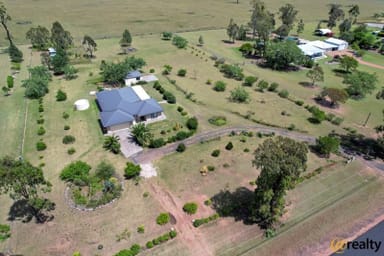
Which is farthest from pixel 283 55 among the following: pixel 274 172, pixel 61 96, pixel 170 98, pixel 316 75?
pixel 61 96

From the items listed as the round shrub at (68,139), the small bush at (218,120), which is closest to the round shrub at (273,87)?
the small bush at (218,120)

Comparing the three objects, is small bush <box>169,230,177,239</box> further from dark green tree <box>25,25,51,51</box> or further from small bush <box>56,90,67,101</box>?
dark green tree <box>25,25,51,51</box>

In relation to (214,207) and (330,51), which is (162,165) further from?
(330,51)

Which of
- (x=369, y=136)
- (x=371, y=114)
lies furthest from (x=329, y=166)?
(x=371, y=114)

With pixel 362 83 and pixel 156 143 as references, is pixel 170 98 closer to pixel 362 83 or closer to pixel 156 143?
pixel 156 143

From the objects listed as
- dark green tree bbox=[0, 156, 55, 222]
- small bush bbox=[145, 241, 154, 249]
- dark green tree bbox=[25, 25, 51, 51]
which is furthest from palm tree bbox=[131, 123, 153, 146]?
dark green tree bbox=[25, 25, 51, 51]
